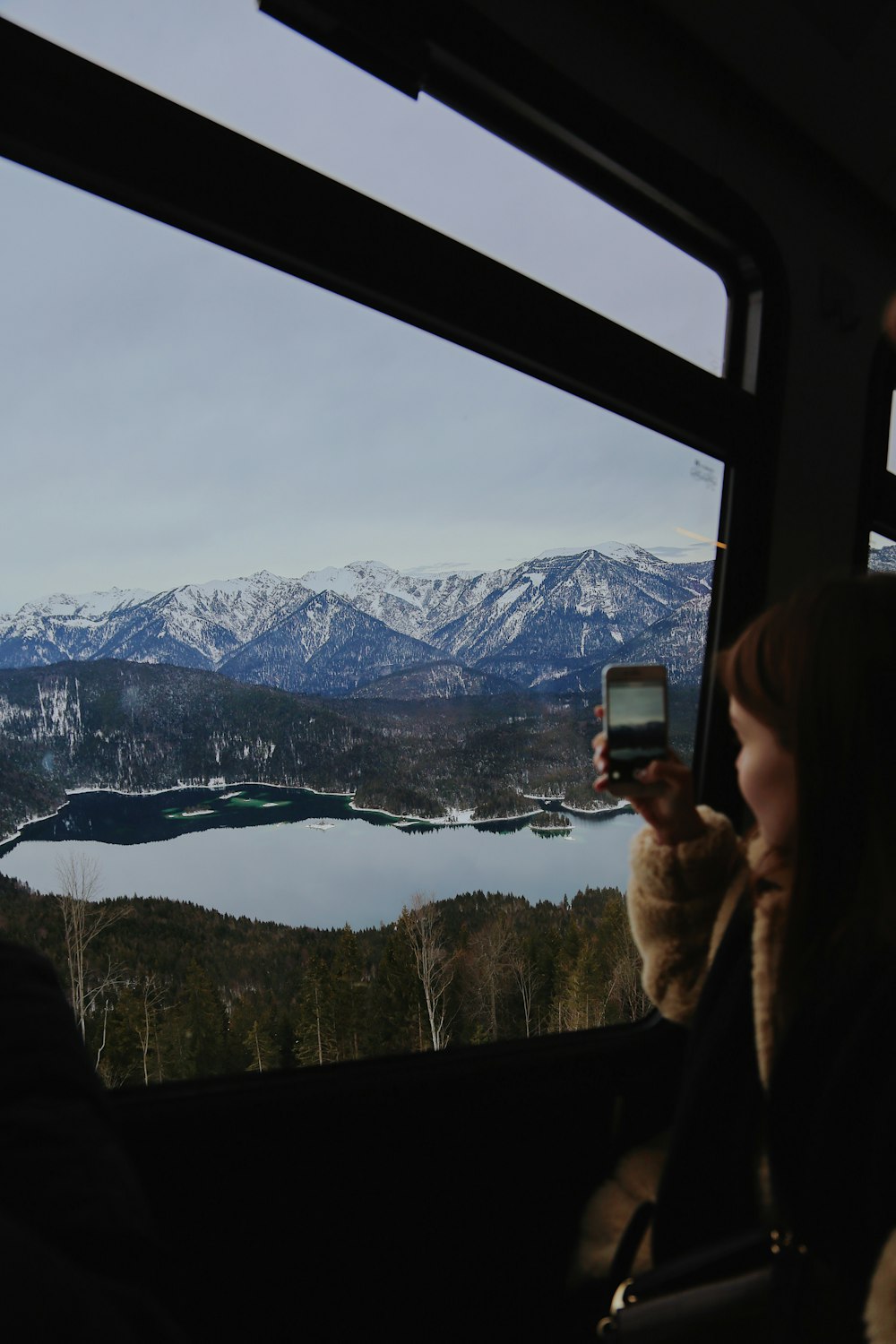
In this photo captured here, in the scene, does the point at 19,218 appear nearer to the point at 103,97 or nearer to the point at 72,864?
the point at 103,97

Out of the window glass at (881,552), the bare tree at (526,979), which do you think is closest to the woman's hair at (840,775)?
the bare tree at (526,979)

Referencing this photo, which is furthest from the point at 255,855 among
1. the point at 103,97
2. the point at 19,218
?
the point at 103,97

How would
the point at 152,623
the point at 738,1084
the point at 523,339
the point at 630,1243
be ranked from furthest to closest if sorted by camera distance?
the point at 523,339
the point at 152,623
the point at 630,1243
the point at 738,1084

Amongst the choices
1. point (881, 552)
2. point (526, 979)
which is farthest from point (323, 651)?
point (881, 552)

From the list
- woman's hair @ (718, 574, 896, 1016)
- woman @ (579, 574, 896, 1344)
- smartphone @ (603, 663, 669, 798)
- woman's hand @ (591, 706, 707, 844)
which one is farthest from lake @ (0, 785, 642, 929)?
woman's hair @ (718, 574, 896, 1016)

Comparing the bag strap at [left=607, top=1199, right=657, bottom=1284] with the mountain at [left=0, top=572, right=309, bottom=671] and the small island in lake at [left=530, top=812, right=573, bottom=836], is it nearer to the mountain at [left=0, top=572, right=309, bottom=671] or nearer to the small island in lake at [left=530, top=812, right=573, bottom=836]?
the small island in lake at [left=530, top=812, right=573, bottom=836]

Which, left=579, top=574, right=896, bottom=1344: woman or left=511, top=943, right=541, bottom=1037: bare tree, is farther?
left=511, top=943, right=541, bottom=1037: bare tree

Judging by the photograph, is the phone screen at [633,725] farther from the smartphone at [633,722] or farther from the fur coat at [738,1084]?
the fur coat at [738,1084]

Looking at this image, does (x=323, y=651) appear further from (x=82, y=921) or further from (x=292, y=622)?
(x=82, y=921)
